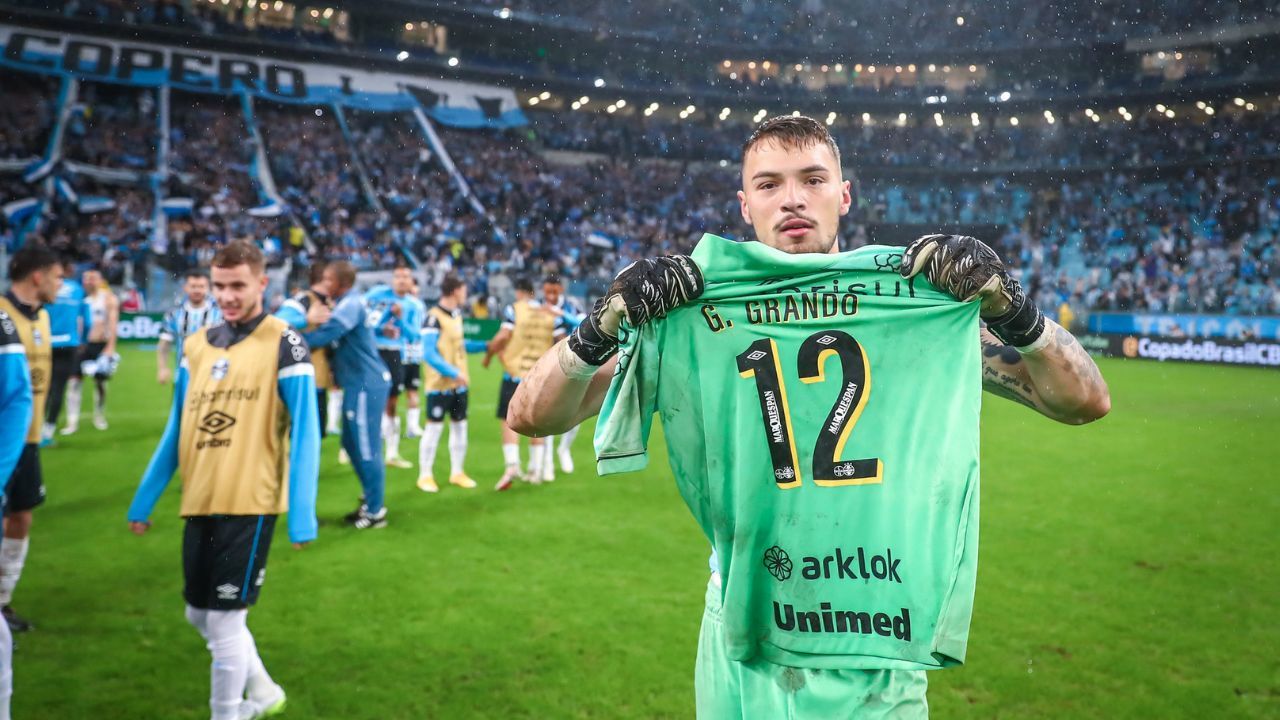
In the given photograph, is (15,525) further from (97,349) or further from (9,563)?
(97,349)

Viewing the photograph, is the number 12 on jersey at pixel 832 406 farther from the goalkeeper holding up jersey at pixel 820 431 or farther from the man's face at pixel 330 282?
the man's face at pixel 330 282

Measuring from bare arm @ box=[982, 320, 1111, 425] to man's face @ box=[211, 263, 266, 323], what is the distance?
11.5ft

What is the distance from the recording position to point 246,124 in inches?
1516

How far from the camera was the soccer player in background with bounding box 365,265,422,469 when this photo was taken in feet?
35.6

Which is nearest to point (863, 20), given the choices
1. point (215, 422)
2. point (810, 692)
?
point (215, 422)

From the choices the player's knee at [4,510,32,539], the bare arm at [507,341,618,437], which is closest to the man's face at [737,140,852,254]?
the bare arm at [507,341,618,437]

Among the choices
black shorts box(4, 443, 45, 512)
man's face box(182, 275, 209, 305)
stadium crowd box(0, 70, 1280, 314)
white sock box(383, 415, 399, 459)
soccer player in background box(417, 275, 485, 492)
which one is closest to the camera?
black shorts box(4, 443, 45, 512)

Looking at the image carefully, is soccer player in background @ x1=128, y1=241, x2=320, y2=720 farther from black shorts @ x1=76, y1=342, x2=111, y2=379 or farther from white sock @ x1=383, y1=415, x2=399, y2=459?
black shorts @ x1=76, y1=342, x2=111, y2=379

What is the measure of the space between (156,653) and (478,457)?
704cm

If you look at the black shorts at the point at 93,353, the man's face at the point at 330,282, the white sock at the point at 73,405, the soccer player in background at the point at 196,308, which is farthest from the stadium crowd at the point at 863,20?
the man's face at the point at 330,282

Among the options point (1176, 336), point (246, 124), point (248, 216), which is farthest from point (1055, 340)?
point (246, 124)

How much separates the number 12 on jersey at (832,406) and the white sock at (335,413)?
41.8 ft

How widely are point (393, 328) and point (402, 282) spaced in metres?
0.85

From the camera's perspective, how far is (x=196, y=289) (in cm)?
1030
